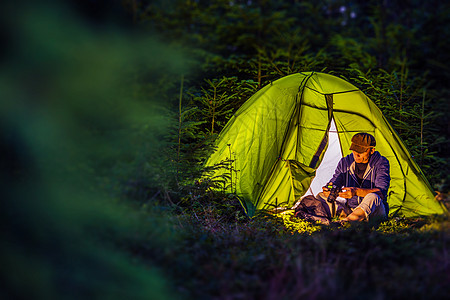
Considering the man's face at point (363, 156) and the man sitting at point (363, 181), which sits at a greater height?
the man's face at point (363, 156)


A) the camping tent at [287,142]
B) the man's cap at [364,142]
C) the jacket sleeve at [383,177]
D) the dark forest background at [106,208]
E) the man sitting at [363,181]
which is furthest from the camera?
the camping tent at [287,142]

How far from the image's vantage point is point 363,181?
4.95 m

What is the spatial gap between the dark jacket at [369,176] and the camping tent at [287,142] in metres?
0.40

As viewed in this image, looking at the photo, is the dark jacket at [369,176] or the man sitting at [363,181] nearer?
the man sitting at [363,181]

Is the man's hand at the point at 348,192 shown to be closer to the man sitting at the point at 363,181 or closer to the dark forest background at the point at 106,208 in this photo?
the man sitting at the point at 363,181

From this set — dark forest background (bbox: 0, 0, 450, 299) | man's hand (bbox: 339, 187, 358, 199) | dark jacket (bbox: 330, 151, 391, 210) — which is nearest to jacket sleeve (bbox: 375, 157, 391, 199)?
dark jacket (bbox: 330, 151, 391, 210)

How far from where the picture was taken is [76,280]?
1.87 metres

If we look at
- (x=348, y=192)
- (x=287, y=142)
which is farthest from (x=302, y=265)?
(x=287, y=142)

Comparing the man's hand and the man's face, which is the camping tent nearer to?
the man's face

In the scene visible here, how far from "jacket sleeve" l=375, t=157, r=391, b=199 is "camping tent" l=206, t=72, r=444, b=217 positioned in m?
0.38

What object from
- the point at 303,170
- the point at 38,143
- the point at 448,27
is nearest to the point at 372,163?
the point at 303,170

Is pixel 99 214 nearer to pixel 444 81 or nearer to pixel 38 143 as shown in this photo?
pixel 38 143

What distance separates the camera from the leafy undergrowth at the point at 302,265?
2.05m

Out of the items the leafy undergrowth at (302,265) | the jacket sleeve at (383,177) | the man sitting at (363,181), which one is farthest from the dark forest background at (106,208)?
the jacket sleeve at (383,177)
